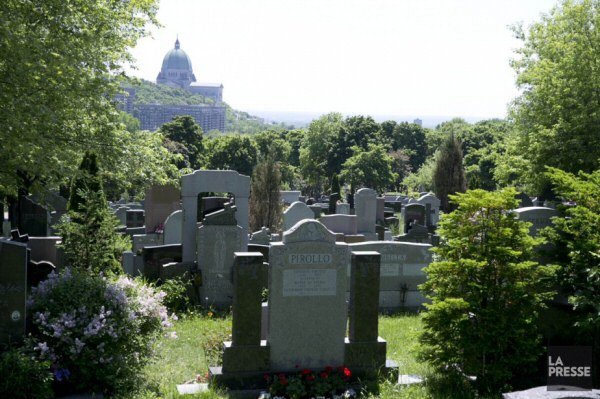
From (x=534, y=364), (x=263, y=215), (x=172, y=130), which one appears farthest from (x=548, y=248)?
(x=172, y=130)

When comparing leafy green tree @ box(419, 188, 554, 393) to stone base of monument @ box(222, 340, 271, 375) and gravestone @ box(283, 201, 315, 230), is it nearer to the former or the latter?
stone base of monument @ box(222, 340, 271, 375)

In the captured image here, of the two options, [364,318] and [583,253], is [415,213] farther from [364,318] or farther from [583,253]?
[364,318]

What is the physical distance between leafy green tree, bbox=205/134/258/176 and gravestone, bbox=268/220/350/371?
54.4 metres

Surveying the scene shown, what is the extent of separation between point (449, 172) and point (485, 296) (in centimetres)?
3533

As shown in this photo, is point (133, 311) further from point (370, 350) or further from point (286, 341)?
point (370, 350)

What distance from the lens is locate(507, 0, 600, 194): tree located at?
66.0 feet

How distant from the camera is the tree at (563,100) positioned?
20.1m

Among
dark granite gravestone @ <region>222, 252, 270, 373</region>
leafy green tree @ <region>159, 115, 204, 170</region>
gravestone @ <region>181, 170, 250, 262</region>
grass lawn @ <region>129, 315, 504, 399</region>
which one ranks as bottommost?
grass lawn @ <region>129, 315, 504, 399</region>

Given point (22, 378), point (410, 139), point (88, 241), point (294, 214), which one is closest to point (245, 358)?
point (22, 378)

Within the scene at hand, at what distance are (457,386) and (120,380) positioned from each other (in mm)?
4184

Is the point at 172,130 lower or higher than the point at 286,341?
higher

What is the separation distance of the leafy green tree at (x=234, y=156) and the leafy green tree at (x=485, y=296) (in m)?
55.0

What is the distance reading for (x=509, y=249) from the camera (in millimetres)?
7773

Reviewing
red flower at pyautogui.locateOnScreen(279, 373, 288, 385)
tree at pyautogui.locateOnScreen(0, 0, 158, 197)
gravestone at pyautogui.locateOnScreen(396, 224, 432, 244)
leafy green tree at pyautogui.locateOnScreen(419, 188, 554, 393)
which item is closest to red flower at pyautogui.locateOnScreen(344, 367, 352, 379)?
red flower at pyautogui.locateOnScreen(279, 373, 288, 385)
